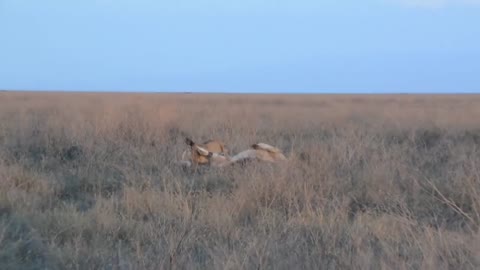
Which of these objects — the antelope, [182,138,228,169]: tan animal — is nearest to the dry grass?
[182,138,228,169]: tan animal

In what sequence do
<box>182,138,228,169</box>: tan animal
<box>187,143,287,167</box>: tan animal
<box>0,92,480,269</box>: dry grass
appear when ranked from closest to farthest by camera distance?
<box>0,92,480,269</box>: dry grass → <box>187,143,287,167</box>: tan animal → <box>182,138,228,169</box>: tan animal

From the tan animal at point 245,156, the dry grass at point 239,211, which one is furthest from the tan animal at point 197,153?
the dry grass at point 239,211

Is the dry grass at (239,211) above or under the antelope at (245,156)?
under

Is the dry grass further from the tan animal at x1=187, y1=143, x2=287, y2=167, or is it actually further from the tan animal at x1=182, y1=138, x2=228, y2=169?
the tan animal at x1=187, y1=143, x2=287, y2=167

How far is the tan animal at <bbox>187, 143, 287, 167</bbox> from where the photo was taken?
9.98m

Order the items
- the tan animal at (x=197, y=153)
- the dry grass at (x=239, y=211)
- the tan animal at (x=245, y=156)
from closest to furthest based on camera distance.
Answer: the dry grass at (x=239, y=211), the tan animal at (x=245, y=156), the tan animal at (x=197, y=153)

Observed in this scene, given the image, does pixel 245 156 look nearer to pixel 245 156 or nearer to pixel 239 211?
pixel 245 156

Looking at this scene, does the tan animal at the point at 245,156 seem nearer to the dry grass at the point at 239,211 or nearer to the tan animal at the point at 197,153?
the tan animal at the point at 197,153

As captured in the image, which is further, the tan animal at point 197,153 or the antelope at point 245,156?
the tan animal at point 197,153

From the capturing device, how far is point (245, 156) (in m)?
10.1

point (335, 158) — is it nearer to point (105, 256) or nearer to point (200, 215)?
point (200, 215)

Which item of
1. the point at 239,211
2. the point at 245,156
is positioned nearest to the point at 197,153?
the point at 245,156

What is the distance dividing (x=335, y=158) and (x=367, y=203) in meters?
1.83

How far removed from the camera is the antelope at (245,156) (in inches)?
393
